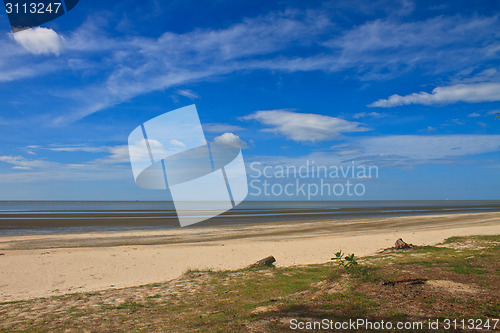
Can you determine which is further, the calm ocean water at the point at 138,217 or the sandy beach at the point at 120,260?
the calm ocean water at the point at 138,217

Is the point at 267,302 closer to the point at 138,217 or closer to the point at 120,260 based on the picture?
the point at 120,260

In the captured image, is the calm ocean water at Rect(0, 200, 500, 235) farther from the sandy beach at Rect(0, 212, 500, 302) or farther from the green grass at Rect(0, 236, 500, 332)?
the green grass at Rect(0, 236, 500, 332)

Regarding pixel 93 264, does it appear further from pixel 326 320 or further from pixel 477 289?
pixel 477 289

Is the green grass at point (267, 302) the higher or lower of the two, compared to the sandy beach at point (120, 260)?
higher

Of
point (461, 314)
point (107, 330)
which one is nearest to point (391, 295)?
point (461, 314)

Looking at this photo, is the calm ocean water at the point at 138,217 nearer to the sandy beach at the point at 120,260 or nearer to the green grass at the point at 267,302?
the sandy beach at the point at 120,260

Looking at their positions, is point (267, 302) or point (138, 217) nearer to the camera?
point (267, 302)

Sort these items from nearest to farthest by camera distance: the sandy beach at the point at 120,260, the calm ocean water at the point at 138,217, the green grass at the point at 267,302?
1. the green grass at the point at 267,302
2. the sandy beach at the point at 120,260
3. the calm ocean water at the point at 138,217

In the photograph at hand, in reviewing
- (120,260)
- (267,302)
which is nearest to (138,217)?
(120,260)

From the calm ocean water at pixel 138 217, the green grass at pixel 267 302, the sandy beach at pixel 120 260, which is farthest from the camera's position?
the calm ocean water at pixel 138 217

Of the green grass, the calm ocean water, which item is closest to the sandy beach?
the green grass

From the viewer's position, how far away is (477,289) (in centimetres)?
700

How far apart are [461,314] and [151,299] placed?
733 centimetres

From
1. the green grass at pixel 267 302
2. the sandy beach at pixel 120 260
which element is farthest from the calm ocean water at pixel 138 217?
the green grass at pixel 267 302
